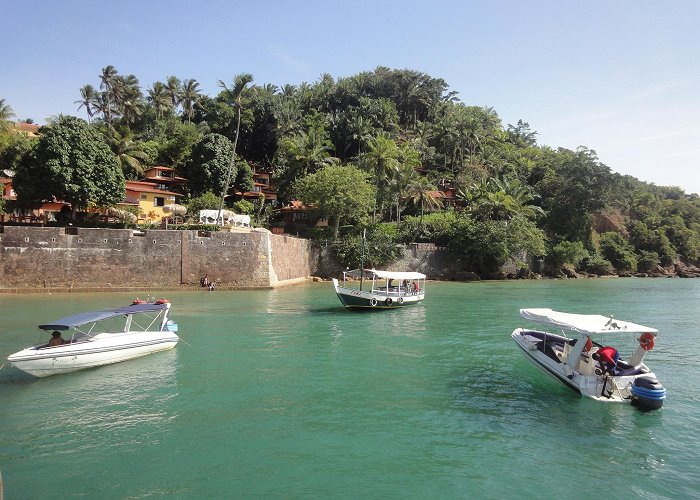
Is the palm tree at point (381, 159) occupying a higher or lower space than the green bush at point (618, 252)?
higher

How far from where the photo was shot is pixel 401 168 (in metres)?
61.2

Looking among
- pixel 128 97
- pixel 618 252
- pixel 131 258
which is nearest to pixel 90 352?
pixel 131 258

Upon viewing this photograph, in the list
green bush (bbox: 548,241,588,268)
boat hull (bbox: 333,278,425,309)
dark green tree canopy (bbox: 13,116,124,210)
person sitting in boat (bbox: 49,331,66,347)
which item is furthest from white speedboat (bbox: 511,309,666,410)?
green bush (bbox: 548,241,588,268)

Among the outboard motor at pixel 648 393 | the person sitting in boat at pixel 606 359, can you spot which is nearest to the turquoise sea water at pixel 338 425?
the outboard motor at pixel 648 393

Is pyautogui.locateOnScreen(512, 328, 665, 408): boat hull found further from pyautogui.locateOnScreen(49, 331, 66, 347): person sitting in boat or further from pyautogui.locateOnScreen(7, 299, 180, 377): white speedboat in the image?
pyautogui.locateOnScreen(49, 331, 66, 347): person sitting in boat

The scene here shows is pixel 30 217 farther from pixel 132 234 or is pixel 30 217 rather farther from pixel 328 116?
pixel 328 116

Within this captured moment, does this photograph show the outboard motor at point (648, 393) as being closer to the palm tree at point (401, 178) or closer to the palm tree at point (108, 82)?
the palm tree at point (401, 178)

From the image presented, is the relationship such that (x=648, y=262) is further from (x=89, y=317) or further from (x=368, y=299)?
(x=89, y=317)

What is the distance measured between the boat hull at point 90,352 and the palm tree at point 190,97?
2697 inches

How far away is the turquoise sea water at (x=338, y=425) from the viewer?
9.98 m

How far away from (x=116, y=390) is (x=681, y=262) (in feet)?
281

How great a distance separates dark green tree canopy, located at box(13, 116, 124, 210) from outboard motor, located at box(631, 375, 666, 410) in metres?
41.3

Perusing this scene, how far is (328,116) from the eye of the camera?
254 feet

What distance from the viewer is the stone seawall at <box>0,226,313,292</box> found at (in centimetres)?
3778
